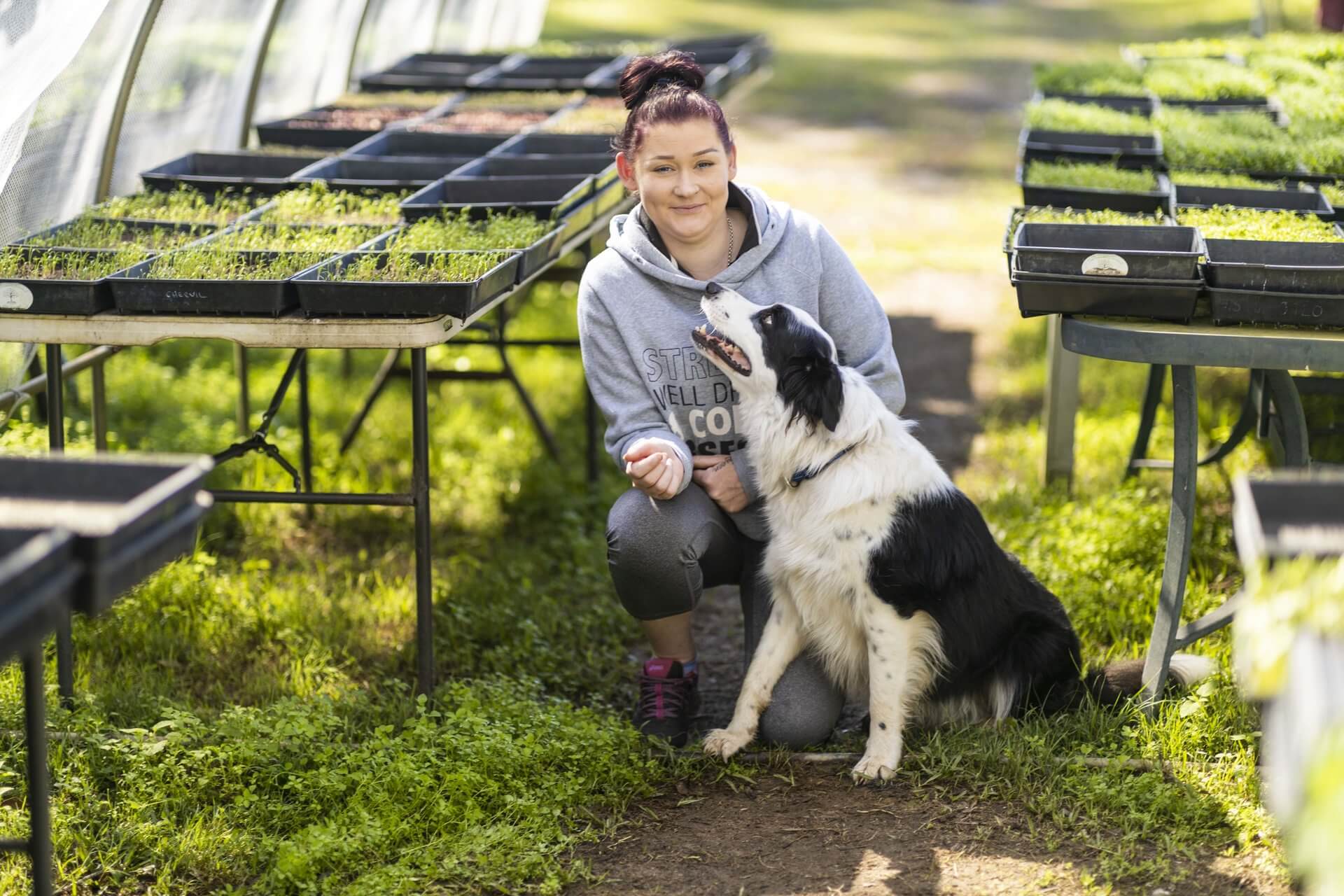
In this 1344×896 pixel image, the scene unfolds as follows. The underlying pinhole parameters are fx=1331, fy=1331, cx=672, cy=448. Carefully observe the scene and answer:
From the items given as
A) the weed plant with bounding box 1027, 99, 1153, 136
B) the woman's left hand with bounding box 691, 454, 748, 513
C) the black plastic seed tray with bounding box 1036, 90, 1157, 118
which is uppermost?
the black plastic seed tray with bounding box 1036, 90, 1157, 118

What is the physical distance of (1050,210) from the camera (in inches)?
162

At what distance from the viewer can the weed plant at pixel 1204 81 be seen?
611 centimetres

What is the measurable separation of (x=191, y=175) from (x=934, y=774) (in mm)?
3503

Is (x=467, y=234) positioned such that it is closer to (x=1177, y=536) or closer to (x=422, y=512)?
(x=422, y=512)

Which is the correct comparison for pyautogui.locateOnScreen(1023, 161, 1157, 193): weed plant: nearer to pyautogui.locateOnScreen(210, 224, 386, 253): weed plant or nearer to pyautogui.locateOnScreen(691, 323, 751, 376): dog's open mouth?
pyautogui.locateOnScreen(691, 323, 751, 376): dog's open mouth

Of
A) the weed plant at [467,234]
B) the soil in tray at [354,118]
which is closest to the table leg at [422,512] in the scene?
the weed plant at [467,234]

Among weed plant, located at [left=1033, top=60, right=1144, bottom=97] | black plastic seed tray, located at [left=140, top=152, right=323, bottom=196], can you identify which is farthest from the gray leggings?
weed plant, located at [left=1033, top=60, right=1144, bottom=97]

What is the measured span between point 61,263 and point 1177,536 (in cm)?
307

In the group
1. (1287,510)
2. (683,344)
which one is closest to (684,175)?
(683,344)

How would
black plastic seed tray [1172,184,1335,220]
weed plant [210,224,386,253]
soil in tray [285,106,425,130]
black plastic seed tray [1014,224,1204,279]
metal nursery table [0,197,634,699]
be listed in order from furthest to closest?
soil in tray [285,106,425,130], black plastic seed tray [1172,184,1335,220], weed plant [210,224,386,253], metal nursery table [0,197,634,699], black plastic seed tray [1014,224,1204,279]

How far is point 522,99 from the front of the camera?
267 inches

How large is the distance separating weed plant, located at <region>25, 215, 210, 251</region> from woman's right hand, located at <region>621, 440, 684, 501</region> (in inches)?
60.2

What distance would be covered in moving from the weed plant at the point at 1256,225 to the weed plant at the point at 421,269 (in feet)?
6.24

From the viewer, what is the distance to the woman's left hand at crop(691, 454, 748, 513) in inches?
143
